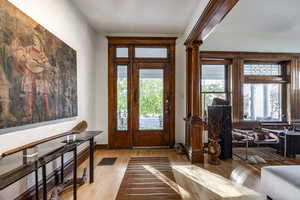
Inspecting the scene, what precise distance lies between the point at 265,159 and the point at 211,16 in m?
3.19

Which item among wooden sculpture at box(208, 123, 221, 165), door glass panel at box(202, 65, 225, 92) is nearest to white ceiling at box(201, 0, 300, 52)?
door glass panel at box(202, 65, 225, 92)

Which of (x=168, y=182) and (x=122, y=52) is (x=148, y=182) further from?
(x=122, y=52)

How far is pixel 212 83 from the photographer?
5414mm

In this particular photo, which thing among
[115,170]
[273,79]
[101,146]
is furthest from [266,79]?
[101,146]

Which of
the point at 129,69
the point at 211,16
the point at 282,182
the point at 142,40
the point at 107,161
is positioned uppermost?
the point at 142,40

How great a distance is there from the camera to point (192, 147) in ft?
12.1

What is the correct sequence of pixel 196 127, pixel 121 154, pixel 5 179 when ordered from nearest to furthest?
pixel 5 179 < pixel 196 127 < pixel 121 154

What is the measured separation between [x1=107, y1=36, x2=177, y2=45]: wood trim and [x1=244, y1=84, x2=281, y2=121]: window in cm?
273

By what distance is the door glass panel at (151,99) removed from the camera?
4820mm

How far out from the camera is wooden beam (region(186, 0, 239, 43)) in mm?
2452

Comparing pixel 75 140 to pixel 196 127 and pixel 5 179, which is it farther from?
pixel 196 127

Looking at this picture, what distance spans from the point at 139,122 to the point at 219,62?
2.89 metres

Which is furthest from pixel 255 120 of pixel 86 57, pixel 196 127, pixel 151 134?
pixel 86 57

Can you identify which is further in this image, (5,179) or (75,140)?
(75,140)
